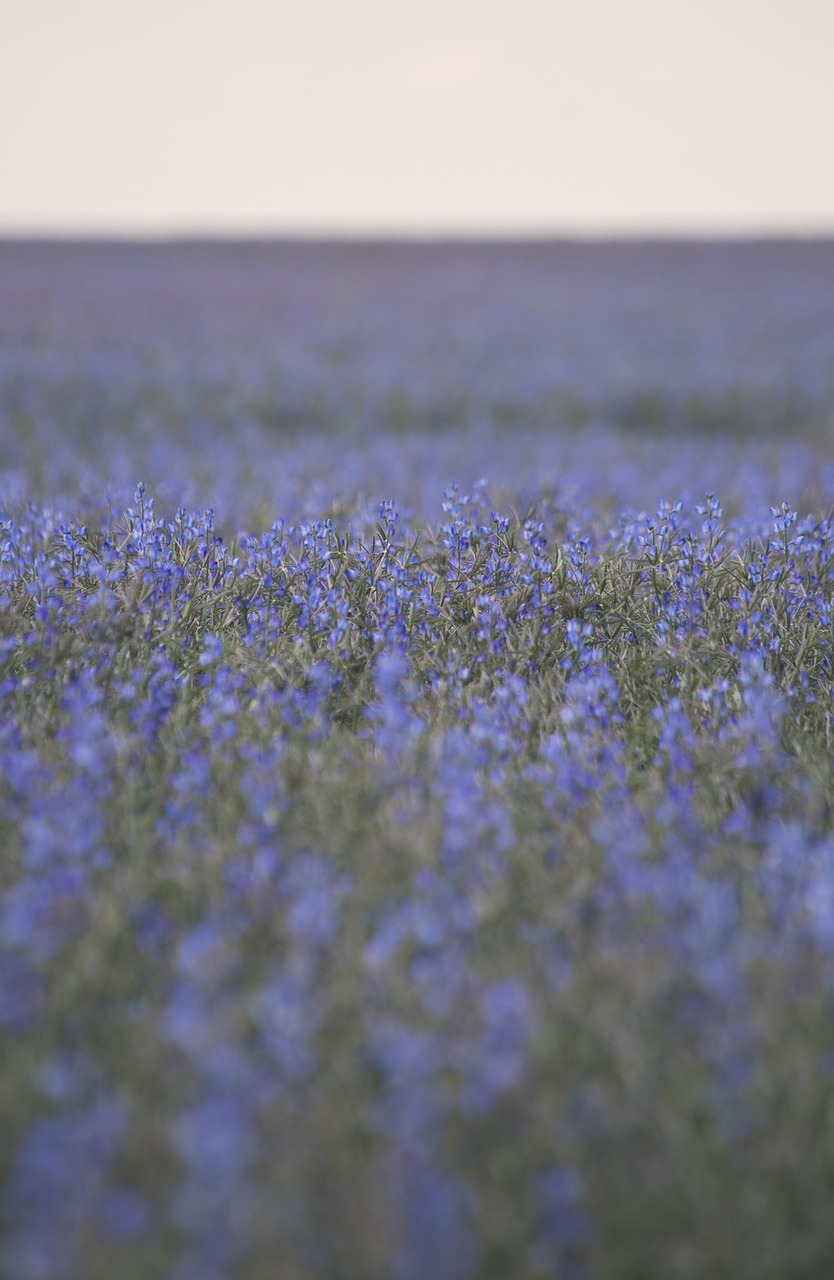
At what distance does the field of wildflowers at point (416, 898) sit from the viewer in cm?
117

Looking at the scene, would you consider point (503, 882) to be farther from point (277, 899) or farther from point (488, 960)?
point (277, 899)

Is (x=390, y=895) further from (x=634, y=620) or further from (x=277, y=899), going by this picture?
(x=634, y=620)

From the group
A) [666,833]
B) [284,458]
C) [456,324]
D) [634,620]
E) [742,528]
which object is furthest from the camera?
[456,324]

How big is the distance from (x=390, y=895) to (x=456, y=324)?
10.3 metres

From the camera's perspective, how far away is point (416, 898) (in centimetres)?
164

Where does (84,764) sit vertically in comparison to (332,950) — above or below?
above

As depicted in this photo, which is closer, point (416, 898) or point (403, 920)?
point (403, 920)

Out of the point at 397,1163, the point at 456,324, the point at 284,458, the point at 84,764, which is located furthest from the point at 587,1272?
the point at 456,324

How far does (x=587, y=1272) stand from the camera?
1177 millimetres

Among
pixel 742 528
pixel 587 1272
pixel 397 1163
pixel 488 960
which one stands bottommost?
pixel 587 1272

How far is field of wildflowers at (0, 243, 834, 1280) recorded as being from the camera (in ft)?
3.84

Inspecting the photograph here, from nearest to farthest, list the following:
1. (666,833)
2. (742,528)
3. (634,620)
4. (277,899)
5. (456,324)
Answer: (277,899)
(666,833)
(634,620)
(742,528)
(456,324)

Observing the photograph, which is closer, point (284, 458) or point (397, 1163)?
point (397, 1163)

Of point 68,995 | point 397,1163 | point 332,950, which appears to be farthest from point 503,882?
point 68,995
